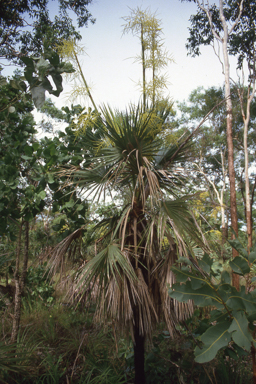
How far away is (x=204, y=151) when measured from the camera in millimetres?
13742

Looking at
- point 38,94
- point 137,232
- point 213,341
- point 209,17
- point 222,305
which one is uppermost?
point 209,17

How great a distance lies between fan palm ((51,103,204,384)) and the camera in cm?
210

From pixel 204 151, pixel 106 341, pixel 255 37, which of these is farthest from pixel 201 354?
pixel 204 151

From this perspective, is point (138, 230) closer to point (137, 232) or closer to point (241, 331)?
point (137, 232)

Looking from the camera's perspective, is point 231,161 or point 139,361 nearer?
point 139,361

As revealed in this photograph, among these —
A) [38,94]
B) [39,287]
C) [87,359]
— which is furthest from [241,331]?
[39,287]

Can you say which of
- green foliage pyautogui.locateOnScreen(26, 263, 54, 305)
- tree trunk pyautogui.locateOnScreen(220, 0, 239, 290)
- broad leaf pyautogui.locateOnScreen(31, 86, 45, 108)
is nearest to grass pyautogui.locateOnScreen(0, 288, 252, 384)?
green foliage pyautogui.locateOnScreen(26, 263, 54, 305)

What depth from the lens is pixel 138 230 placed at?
8.66 ft

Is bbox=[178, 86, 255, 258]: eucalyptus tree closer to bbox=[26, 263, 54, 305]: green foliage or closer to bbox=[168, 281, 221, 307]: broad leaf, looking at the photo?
bbox=[26, 263, 54, 305]: green foliage

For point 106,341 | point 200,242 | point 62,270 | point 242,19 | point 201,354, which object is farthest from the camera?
point 242,19

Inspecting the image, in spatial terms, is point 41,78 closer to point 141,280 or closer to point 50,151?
point 50,151

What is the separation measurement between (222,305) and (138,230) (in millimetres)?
1533

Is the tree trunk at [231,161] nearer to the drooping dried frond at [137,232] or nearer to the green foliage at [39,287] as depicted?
the drooping dried frond at [137,232]

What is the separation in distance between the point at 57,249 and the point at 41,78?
1.62 m
